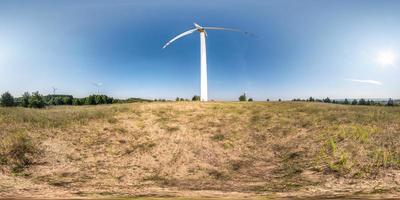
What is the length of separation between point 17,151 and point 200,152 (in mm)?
17978

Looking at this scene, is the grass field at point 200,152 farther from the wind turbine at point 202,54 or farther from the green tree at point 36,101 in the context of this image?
the green tree at point 36,101

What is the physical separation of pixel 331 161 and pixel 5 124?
3607 cm

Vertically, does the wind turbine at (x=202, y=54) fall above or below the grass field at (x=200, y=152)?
above

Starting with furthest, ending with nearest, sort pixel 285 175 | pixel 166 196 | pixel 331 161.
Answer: pixel 331 161 < pixel 285 175 < pixel 166 196

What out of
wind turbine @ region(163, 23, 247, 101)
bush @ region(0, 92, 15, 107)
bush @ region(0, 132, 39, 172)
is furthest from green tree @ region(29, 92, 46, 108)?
bush @ region(0, 132, 39, 172)

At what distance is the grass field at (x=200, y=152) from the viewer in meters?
30.3

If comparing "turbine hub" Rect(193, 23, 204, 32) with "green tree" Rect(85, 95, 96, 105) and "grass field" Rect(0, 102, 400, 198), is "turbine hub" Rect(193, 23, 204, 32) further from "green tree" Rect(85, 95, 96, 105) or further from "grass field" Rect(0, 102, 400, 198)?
"green tree" Rect(85, 95, 96, 105)

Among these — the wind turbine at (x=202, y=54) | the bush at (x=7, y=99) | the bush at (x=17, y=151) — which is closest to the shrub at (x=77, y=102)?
the bush at (x=7, y=99)

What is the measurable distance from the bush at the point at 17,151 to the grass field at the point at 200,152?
0.29ft

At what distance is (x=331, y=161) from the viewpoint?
3691cm

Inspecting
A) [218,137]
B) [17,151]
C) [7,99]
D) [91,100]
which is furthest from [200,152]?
[7,99]

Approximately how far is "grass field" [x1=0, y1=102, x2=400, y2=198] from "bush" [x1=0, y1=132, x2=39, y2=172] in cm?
9

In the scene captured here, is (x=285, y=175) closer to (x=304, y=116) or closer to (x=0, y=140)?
(x=304, y=116)

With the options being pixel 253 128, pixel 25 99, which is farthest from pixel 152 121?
pixel 25 99
